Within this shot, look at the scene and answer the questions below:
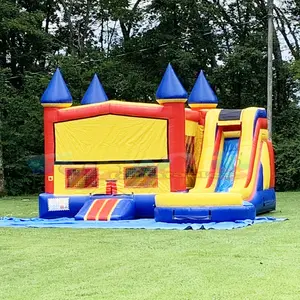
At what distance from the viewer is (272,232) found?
25.2 ft

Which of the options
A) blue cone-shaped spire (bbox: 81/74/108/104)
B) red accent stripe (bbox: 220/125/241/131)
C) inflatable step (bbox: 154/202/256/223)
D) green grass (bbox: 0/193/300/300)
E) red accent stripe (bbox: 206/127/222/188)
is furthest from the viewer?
blue cone-shaped spire (bbox: 81/74/108/104)

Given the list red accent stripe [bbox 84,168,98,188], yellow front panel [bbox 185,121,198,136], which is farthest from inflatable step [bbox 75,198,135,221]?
yellow front panel [bbox 185,121,198,136]

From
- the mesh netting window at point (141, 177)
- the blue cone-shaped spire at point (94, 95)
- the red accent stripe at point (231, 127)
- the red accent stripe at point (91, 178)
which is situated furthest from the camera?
the blue cone-shaped spire at point (94, 95)

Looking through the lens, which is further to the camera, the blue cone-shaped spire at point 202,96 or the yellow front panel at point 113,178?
the blue cone-shaped spire at point 202,96

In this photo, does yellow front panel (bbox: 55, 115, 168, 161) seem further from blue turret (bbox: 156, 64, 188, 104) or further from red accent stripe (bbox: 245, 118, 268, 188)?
red accent stripe (bbox: 245, 118, 268, 188)

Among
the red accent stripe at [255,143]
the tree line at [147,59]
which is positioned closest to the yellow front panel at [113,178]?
the red accent stripe at [255,143]

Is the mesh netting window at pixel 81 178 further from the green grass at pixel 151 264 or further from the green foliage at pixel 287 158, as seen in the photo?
the green foliage at pixel 287 158

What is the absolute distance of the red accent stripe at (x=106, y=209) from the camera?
33.2ft

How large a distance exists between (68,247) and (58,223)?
10.0 ft

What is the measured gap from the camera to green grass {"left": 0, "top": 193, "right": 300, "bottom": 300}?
14.3ft

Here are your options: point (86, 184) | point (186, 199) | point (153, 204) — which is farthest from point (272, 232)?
point (86, 184)

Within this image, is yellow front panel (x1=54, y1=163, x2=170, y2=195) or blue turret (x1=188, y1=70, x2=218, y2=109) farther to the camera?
blue turret (x1=188, y1=70, x2=218, y2=109)

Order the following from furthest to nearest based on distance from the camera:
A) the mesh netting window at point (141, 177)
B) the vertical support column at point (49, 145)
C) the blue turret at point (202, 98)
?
the blue turret at point (202, 98), the vertical support column at point (49, 145), the mesh netting window at point (141, 177)

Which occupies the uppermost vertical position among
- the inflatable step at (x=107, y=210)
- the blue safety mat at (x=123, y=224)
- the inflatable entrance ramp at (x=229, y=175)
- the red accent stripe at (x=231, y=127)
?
the red accent stripe at (x=231, y=127)
